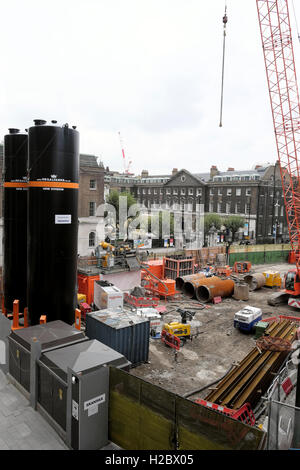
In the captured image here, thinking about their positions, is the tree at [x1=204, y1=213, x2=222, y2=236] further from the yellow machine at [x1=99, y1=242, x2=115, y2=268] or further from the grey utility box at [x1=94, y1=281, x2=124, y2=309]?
the grey utility box at [x1=94, y1=281, x2=124, y2=309]

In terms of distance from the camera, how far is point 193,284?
27.3 m

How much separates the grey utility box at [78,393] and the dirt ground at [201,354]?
16.7 ft

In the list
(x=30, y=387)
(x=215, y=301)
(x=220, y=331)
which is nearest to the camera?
(x=30, y=387)

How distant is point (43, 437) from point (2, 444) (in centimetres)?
105

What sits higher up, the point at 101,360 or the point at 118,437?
the point at 101,360

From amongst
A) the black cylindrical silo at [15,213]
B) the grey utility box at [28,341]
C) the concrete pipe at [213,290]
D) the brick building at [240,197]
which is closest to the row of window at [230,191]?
the brick building at [240,197]

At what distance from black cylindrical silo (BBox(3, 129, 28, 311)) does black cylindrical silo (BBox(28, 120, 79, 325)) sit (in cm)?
367

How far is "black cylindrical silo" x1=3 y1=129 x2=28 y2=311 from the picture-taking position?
54.6 feet

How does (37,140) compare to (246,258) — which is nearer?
(37,140)

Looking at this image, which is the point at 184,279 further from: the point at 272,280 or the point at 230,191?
the point at 230,191

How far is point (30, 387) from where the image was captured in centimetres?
1105

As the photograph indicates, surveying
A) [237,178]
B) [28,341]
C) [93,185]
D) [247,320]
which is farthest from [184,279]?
[237,178]
